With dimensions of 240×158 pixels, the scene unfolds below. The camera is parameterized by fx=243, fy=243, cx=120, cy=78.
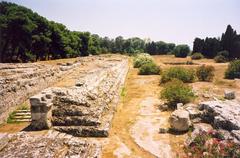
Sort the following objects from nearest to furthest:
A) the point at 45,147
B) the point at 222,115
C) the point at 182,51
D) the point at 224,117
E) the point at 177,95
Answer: the point at 45,147, the point at 224,117, the point at 222,115, the point at 177,95, the point at 182,51

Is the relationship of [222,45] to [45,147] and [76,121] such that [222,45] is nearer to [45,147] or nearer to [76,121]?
[76,121]

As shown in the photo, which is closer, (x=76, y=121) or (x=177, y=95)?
(x=76, y=121)

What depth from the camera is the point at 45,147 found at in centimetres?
659

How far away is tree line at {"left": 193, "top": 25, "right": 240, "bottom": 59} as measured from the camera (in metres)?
47.2

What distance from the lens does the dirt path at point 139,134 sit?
24.1 ft

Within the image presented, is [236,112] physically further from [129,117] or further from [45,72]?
[45,72]

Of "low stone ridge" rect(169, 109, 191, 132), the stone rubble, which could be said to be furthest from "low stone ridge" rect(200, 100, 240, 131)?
"low stone ridge" rect(169, 109, 191, 132)

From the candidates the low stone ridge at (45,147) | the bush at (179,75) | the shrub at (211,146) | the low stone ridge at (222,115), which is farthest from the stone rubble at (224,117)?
the bush at (179,75)

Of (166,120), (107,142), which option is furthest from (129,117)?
(107,142)

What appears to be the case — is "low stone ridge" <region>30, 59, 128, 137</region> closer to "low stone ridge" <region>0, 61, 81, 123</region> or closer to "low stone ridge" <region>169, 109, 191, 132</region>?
"low stone ridge" <region>0, 61, 81, 123</region>

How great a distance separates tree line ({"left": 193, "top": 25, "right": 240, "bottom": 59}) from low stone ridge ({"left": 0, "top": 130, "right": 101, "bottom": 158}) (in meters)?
45.9

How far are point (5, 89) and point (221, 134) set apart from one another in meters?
8.55

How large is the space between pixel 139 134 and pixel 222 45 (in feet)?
153

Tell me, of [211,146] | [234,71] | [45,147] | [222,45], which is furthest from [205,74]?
[222,45]
